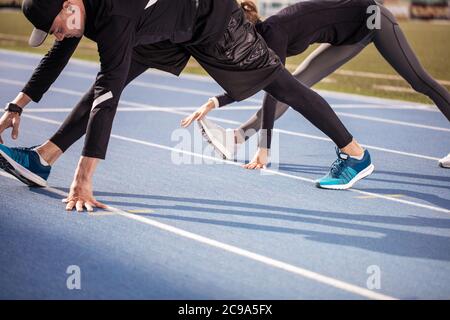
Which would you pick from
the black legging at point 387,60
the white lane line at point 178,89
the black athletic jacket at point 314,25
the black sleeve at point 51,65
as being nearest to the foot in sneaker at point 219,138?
the black legging at point 387,60

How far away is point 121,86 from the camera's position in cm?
520

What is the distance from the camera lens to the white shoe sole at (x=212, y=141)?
6680 millimetres

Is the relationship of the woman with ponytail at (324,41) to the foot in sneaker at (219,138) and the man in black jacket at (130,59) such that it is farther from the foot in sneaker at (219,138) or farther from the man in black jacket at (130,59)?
the man in black jacket at (130,59)

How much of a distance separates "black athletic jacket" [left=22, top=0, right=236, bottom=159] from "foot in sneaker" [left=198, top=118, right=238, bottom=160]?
95 centimetres

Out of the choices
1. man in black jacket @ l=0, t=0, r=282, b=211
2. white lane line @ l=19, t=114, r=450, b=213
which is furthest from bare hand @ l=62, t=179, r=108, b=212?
white lane line @ l=19, t=114, r=450, b=213

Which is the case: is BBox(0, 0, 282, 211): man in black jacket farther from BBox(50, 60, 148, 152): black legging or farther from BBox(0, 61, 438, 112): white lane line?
BBox(0, 61, 438, 112): white lane line

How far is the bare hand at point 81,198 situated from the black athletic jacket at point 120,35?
0.22 meters

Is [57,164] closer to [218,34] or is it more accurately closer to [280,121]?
[218,34]

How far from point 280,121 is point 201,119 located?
3.45 m

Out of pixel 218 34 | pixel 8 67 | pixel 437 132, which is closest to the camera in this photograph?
pixel 218 34

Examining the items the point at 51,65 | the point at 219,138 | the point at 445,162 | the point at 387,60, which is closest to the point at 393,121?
the point at 445,162

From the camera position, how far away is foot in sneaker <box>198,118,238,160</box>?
6703 mm

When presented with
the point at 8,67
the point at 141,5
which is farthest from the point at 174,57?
the point at 8,67

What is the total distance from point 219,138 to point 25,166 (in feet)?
5.45
